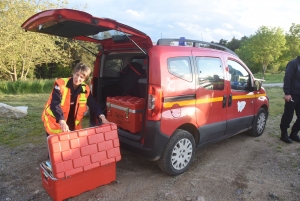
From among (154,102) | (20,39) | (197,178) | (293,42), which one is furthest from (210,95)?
(293,42)

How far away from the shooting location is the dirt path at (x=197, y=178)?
2947 millimetres

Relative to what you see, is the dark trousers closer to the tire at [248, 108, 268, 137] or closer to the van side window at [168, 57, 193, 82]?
the tire at [248, 108, 268, 137]

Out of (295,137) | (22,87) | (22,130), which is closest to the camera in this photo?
(295,137)

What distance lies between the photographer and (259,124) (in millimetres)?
5238

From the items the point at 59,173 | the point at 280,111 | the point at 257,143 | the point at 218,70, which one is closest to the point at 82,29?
the point at 59,173

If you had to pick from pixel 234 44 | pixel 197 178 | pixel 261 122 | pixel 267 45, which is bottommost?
pixel 197 178

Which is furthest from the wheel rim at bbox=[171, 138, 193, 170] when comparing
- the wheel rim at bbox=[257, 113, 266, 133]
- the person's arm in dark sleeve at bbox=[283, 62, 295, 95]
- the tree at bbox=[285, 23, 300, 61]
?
the tree at bbox=[285, 23, 300, 61]

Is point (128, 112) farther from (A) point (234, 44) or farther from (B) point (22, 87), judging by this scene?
(A) point (234, 44)

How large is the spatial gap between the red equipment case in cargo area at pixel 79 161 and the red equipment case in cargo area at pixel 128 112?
42cm

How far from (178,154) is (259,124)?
8.92ft

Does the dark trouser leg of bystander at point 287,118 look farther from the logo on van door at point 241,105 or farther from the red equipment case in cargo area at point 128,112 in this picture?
the red equipment case in cargo area at point 128,112

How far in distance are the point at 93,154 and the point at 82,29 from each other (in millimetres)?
1666

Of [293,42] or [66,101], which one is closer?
[66,101]

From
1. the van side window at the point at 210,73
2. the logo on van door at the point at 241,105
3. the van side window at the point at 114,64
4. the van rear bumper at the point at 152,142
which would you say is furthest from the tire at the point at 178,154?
the van side window at the point at 114,64
